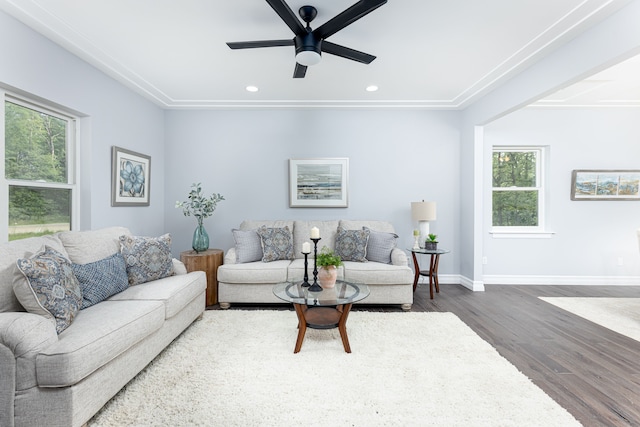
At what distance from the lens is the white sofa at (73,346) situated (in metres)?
1.43

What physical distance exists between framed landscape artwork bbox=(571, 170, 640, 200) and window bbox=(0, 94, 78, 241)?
6.51 metres

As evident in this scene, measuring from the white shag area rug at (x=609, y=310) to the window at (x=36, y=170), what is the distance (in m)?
5.49

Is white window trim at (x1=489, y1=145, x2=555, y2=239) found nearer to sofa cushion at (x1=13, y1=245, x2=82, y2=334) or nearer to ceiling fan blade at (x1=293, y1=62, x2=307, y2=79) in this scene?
ceiling fan blade at (x1=293, y1=62, x2=307, y2=79)

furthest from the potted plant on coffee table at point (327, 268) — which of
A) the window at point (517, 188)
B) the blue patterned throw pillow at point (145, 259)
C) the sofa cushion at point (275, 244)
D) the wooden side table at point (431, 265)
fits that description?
the window at point (517, 188)

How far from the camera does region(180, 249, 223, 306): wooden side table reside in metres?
3.50

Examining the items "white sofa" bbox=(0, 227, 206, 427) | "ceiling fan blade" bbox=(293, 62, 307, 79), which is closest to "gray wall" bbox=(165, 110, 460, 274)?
"ceiling fan blade" bbox=(293, 62, 307, 79)

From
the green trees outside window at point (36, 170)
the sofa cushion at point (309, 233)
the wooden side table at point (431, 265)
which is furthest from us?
the sofa cushion at point (309, 233)

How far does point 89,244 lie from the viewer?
2438mm

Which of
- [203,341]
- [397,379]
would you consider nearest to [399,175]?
[397,379]

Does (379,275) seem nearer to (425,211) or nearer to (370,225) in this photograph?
(370,225)

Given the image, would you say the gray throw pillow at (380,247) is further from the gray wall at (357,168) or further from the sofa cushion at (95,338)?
the sofa cushion at (95,338)

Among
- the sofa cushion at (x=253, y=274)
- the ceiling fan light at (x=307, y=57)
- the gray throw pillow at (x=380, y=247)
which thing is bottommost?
the sofa cushion at (x=253, y=274)

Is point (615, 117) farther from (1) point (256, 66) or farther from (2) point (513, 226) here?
(1) point (256, 66)

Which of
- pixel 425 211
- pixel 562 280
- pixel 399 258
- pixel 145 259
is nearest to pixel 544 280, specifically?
pixel 562 280
